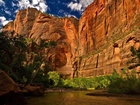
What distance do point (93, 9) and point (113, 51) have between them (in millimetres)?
45512

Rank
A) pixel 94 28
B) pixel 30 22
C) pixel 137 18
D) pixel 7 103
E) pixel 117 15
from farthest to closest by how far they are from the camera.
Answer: pixel 30 22
pixel 94 28
pixel 117 15
pixel 137 18
pixel 7 103

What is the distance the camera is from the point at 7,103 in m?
15.3

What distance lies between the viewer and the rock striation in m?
65.9

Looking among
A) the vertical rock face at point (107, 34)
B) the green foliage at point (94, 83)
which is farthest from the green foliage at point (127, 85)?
the green foliage at point (94, 83)

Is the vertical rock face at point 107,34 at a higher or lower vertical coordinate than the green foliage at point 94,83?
higher

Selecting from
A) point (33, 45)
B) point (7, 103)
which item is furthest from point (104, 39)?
point (7, 103)

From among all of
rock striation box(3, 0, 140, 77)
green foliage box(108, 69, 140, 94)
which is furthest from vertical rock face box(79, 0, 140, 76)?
green foliage box(108, 69, 140, 94)

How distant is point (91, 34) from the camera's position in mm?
102000

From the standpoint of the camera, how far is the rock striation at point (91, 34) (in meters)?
65.9

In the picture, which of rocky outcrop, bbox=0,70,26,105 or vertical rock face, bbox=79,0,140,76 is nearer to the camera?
rocky outcrop, bbox=0,70,26,105

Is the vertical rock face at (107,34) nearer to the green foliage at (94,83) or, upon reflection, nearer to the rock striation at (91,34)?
the rock striation at (91,34)

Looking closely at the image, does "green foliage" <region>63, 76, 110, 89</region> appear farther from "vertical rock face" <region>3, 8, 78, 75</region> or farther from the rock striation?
"vertical rock face" <region>3, 8, 78, 75</region>

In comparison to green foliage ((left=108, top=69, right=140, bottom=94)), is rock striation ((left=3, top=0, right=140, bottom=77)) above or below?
above

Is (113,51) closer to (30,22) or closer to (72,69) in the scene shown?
(72,69)
